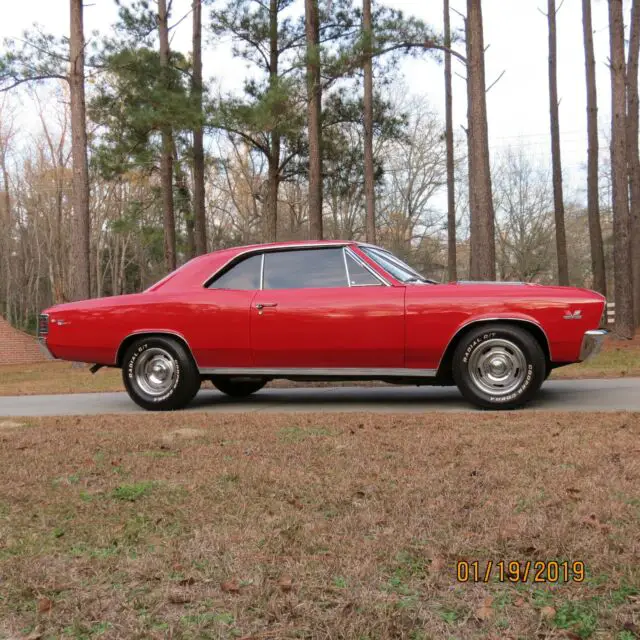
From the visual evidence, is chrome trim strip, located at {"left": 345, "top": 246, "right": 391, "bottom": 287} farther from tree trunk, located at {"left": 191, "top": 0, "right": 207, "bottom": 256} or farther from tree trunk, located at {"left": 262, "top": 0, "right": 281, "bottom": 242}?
tree trunk, located at {"left": 191, "top": 0, "right": 207, "bottom": 256}

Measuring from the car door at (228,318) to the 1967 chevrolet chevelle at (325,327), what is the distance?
11 millimetres

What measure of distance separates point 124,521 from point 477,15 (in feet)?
42.1

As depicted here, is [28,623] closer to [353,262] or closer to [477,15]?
[353,262]

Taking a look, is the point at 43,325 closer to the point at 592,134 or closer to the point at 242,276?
the point at 242,276

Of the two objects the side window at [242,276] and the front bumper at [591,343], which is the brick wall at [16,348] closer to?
the side window at [242,276]

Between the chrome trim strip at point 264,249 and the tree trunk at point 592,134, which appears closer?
the chrome trim strip at point 264,249

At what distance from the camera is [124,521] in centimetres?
319

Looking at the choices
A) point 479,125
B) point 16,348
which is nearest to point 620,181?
point 479,125

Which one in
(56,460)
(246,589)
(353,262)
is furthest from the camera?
(353,262)

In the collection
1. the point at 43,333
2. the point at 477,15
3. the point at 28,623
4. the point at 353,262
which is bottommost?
the point at 28,623

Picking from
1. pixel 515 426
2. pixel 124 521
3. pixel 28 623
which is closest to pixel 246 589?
pixel 28 623

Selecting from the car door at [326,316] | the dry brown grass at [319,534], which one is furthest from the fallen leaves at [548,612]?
the car door at [326,316]

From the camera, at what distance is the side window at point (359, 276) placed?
689 cm
